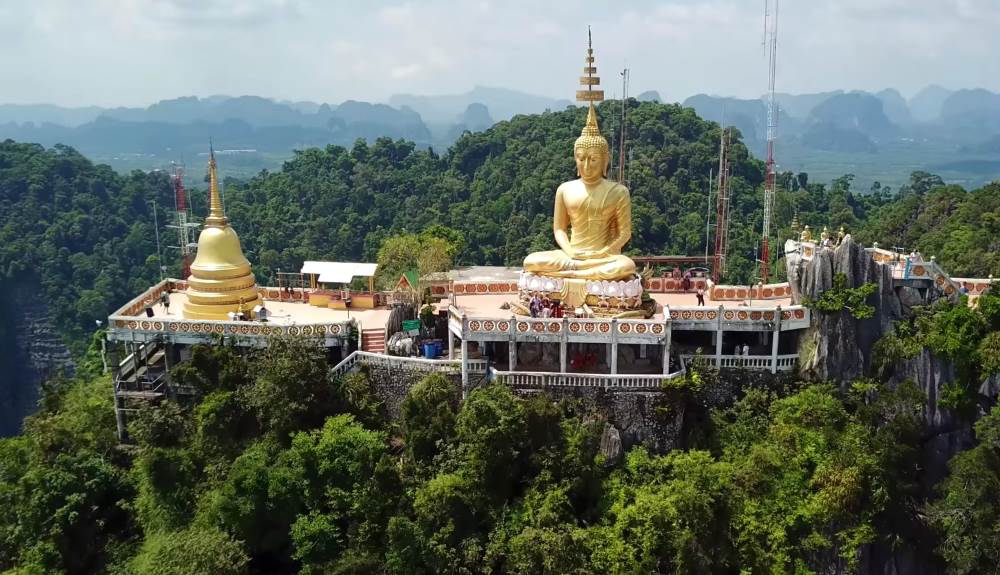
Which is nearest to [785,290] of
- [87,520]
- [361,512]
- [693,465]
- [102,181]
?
[693,465]

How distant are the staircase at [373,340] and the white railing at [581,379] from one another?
3711 millimetres

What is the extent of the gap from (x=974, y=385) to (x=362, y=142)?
6153 centimetres

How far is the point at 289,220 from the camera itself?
213 ft

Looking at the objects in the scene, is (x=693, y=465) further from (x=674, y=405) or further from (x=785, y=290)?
(x=785, y=290)

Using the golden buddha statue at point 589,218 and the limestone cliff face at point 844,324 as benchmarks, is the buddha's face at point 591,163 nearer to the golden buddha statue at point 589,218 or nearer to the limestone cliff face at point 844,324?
the golden buddha statue at point 589,218

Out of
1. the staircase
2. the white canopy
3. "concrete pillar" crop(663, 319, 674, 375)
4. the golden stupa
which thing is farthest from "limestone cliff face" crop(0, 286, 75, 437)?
"concrete pillar" crop(663, 319, 674, 375)

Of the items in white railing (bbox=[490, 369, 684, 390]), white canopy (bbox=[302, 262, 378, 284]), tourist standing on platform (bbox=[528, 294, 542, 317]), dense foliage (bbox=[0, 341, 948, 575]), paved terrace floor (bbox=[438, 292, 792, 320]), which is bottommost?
dense foliage (bbox=[0, 341, 948, 575])

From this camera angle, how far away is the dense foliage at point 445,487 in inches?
720

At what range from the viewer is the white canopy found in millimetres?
26156

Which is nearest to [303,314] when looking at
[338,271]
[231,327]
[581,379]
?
[338,271]

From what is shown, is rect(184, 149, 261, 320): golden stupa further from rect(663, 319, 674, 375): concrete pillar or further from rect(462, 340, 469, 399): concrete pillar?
rect(663, 319, 674, 375): concrete pillar

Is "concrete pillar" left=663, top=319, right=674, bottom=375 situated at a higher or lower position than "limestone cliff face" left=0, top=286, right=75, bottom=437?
higher

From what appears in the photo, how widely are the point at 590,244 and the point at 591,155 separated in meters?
2.44

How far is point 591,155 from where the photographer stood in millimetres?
23516
